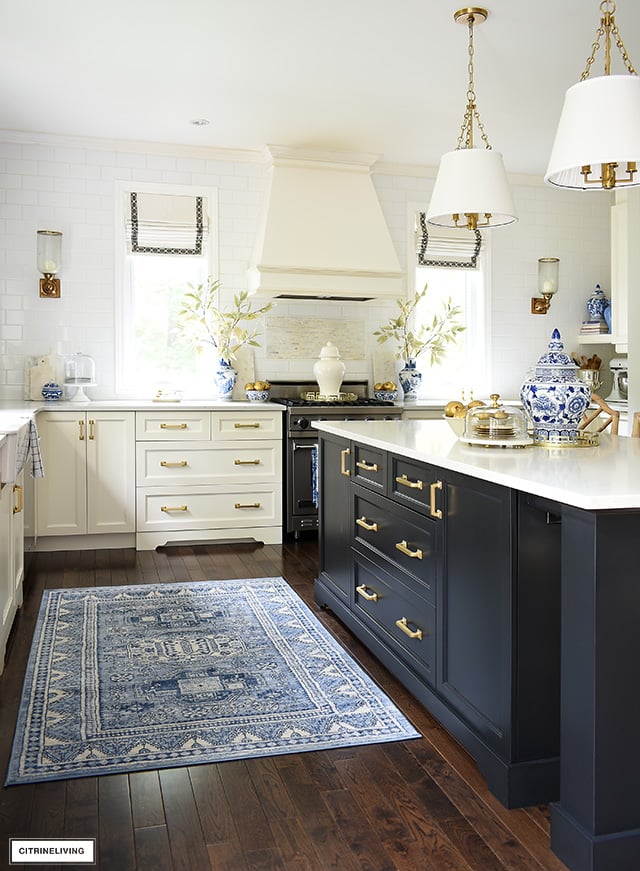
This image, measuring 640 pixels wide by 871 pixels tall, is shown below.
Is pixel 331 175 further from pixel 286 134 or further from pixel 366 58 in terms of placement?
pixel 366 58

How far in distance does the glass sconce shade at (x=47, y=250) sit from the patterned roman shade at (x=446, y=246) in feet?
9.06

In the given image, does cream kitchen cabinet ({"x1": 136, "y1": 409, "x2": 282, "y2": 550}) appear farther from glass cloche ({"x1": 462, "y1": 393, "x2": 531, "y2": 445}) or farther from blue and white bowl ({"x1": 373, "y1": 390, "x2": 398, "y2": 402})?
glass cloche ({"x1": 462, "y1": 393, "x2": 531, "y2": 445})

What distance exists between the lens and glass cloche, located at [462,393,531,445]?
2871 mm

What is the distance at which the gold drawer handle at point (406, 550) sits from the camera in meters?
2.90

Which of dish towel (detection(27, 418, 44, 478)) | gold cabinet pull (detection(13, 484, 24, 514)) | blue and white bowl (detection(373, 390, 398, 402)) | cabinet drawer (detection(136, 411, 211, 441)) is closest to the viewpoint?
gold cabinet pull (detection(13, 484, 24, 514))

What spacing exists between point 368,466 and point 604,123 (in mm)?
1611

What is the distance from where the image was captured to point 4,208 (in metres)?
5.86

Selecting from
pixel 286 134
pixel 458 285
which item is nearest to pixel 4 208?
pixel 286 134

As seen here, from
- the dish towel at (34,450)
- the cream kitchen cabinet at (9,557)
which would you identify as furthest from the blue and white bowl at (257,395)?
the cream kitchen cabinet at (9,557)

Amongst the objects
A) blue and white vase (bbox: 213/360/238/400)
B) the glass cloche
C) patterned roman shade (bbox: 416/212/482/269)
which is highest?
patterned roman shade (bbox: 416/212/482/269)

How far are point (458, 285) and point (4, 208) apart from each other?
139 inches

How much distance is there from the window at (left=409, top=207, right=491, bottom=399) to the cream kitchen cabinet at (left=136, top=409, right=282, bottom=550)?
67.1 inches

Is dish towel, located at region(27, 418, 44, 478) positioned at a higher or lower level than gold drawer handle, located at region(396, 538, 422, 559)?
higher

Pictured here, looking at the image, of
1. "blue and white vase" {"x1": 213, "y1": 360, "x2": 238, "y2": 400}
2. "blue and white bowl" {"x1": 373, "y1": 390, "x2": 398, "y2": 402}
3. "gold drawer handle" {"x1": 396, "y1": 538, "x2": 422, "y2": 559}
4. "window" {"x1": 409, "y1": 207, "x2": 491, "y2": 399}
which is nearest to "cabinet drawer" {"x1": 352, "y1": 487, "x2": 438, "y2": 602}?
"gold drawer handle" {"x1": 396, "y1": 538, "x2": 422, "y2": 559}
